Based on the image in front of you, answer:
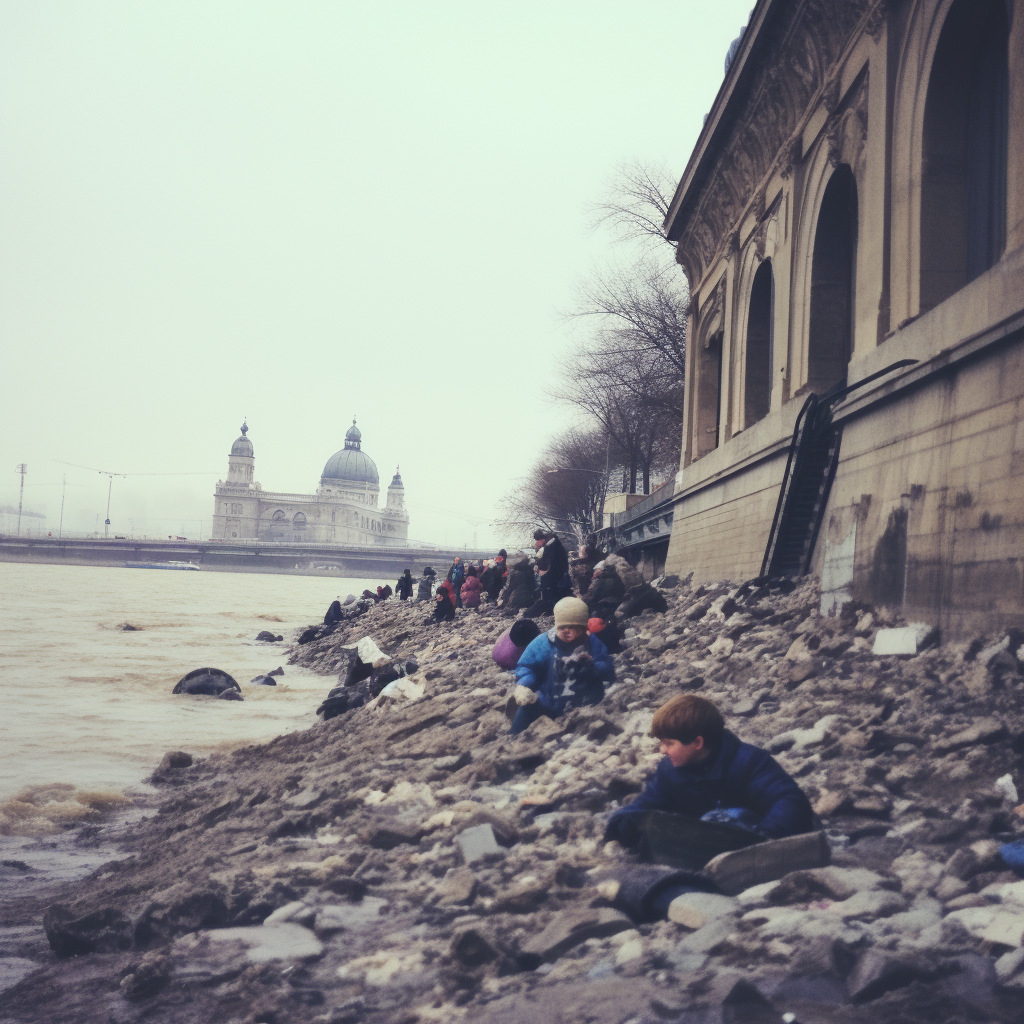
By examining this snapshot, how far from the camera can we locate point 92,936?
468 cm

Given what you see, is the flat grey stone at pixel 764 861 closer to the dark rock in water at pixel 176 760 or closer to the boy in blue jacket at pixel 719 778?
the boy in blue jacket at pixel 719 778

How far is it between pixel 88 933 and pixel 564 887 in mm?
2202

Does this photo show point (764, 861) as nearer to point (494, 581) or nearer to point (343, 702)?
point (343, 702)

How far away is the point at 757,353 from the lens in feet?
55.2

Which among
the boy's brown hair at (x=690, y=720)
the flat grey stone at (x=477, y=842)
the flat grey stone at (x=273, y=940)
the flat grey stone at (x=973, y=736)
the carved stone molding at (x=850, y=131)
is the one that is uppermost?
the carved stone molding at (x=850, y=131)

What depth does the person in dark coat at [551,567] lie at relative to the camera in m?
15.4

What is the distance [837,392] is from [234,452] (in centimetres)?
17719

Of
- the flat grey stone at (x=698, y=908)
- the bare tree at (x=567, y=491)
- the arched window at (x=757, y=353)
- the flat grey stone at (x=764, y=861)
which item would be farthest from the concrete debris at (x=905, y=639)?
the bare tree at (x=567, y=491)

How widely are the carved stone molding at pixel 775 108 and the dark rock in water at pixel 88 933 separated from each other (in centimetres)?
1043

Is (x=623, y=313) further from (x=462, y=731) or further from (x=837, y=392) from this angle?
(x=462, y=731)

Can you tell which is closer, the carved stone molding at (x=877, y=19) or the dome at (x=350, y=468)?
the carved stone molding at (x=877, y=19)

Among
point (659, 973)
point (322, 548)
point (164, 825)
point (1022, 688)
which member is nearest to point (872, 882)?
point (659, 973)

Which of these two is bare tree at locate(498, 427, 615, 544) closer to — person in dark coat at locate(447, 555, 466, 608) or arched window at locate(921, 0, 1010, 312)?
person in dark coat at locate(447, 555, 466, 608)

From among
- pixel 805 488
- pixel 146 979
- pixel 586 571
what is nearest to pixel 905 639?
pixel 805 488
